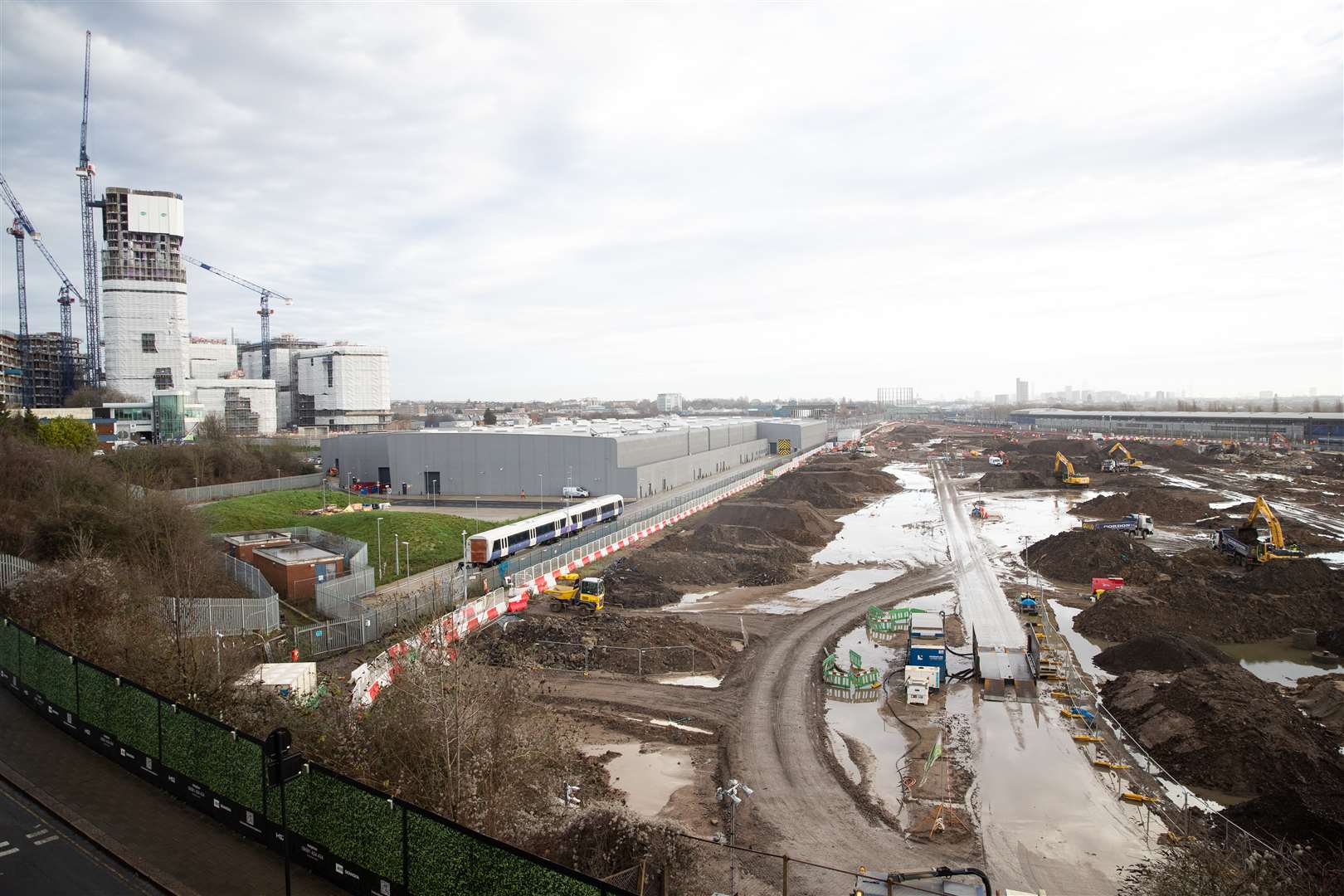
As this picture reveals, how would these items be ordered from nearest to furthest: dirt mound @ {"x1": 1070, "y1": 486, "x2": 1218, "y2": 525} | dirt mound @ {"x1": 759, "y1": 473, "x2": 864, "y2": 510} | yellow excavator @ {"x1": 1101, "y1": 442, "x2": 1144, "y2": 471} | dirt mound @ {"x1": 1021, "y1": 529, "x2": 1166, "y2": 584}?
1. dirt mound @ {"x1": 1021, "y1": 529, "x2": 1166, "y2": 584}
2. dirt mound @ {"x1": 1070, "y1": 486, "x2": 1218, "y2": 525}
3. dirt mound @ {"x1": 759, "y1": 473, "x2": 864, "y2": 510}
4. yellow excavator @ {"x1": 1101, "y1": 442, "x2": 1144, "y2": 471}

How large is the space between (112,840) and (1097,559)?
36.7m

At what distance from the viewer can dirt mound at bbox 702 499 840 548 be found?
1772 inches

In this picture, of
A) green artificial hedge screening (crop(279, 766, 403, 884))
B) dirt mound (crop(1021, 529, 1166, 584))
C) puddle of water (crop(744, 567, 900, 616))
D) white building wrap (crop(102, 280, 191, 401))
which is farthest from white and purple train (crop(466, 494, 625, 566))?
white building wrap (crop(102, 280, 191, 401))

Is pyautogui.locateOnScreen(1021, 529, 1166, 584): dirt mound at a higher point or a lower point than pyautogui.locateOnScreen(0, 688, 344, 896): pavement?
lower

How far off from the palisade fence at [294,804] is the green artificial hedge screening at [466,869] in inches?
0.6

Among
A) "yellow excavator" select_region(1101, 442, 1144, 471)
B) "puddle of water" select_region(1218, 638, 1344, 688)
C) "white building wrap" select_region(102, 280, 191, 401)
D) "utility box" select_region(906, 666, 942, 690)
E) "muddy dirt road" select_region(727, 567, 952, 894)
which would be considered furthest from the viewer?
"white building wrap" select_region(102, 280, 191, 401)

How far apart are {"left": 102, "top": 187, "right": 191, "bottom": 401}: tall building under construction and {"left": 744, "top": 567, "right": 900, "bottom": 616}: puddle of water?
10107 cm

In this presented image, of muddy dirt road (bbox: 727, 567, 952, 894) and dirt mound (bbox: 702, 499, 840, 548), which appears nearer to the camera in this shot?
muddy dirt road (bbox: 727, 567, 952, 894)

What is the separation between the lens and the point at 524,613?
28281 mm

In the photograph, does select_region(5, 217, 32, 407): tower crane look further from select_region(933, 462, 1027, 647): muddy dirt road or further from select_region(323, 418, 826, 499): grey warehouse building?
select_region(933, 462, 1027, 647): muddy dirt road

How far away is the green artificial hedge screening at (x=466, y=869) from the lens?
884cm

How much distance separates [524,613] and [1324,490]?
6796 cm

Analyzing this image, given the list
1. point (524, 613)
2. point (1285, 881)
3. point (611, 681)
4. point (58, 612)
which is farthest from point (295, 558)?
point (1285, 881)

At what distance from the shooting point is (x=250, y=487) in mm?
A: 58875
